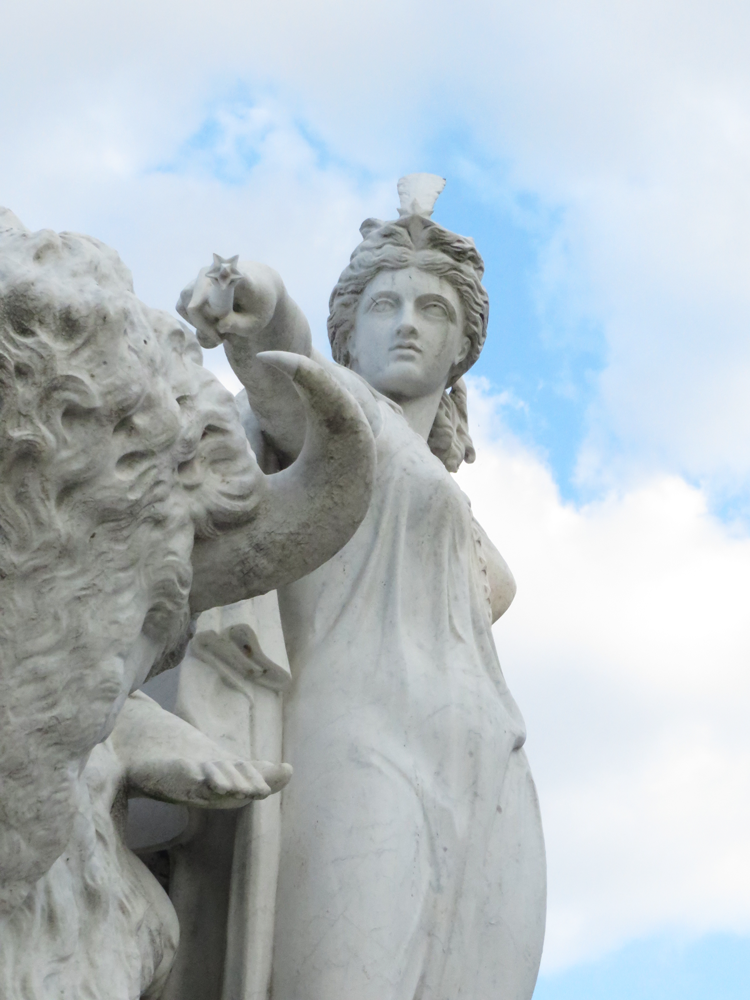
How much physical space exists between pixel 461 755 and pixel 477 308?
4.75 ft

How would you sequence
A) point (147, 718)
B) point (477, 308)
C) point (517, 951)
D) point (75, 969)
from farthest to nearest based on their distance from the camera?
→ point (477, 308) < point (517, 951) < point (147, 718) < point (75, 969)

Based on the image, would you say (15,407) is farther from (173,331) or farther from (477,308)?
(477,308)

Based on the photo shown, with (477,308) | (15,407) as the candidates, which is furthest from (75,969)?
(477,308)

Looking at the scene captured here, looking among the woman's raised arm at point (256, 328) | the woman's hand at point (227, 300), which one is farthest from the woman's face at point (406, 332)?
the woman's hand at point (227, 300)

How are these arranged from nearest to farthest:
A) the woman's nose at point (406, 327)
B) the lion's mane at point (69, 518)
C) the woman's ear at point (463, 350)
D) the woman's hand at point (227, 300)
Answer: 1. the lion's mane at point (69, 518)
2. the woman's hand at point (227, 300)
3. the woman's nose at point (406, 327)
4. the woman's ear at point (463, 350)

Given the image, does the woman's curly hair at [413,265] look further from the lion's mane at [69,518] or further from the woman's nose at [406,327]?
the lion's mane at [69,518]

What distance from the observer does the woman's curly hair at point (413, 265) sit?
5930 mm

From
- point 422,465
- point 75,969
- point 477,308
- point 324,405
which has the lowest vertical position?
point 75,969

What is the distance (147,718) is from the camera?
4.76 meters

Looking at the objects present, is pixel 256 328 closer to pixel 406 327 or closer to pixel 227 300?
pixel 227 300

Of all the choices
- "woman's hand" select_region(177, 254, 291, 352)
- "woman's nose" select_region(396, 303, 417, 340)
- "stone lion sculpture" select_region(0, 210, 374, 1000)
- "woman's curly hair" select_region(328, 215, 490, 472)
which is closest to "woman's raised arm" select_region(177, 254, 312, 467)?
"woman's hand" select_region(177, 254, 291, 352)

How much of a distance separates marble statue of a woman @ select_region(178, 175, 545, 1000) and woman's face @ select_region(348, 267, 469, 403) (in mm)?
132

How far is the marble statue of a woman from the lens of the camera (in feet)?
16.0

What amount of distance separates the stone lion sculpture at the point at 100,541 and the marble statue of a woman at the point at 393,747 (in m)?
0.46
